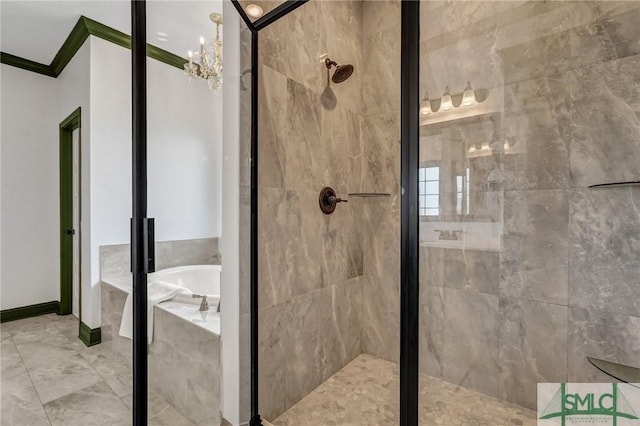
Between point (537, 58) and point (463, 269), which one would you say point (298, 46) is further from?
point (463, 269)

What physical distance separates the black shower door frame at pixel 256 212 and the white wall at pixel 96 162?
57 millimetres

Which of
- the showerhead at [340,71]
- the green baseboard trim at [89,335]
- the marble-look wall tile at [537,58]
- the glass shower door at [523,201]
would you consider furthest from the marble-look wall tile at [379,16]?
the green baseboard trim at [89,335]

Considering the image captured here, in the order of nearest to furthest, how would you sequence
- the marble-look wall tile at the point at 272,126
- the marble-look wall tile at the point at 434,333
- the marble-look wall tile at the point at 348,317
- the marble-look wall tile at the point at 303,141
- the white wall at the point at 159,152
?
the white wall at the point at 159,152, the marble-look wall tile at the point at 272,126, the marble-look wall tile at the point at 303,141, the marble-look wall tile at the point at 434,333, the marble-look wall tile at the point at 348,317

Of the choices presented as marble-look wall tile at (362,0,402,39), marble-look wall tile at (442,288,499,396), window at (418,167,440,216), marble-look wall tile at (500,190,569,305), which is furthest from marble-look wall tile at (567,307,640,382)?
marble-look wall tile at (362,0,402,39)

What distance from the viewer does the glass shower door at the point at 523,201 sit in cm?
148

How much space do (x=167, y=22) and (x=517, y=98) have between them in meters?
1.75

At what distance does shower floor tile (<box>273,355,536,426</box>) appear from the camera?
1.64m

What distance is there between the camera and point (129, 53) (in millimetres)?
1409

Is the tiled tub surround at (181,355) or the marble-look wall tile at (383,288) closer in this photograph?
the tiled tub surround at (181,355)

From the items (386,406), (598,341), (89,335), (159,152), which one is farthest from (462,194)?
(89,335)

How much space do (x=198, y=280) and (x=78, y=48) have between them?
1237 millimetres

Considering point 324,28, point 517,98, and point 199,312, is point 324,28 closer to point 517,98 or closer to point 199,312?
point 517,98

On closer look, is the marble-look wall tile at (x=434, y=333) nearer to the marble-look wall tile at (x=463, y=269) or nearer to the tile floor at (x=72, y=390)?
the marble-look wall tile at (x=463, y=269)

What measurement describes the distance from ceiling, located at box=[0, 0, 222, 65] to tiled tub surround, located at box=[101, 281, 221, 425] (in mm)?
1083
